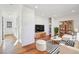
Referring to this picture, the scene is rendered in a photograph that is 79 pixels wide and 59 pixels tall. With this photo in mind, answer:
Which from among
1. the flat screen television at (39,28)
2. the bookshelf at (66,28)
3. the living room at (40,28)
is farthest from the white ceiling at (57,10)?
the flat screen television at (39,28)

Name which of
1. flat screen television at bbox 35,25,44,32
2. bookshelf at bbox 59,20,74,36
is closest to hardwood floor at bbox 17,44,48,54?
flat screen television at bbox 35,25,44,32

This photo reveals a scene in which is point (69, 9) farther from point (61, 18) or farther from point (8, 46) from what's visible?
point (8, 46)

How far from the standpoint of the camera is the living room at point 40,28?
175 centimetres

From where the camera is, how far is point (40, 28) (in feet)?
6.17

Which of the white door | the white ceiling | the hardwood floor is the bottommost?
the hardwood floor

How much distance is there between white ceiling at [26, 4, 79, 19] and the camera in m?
1.77

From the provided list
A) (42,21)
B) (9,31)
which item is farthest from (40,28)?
(9,31)

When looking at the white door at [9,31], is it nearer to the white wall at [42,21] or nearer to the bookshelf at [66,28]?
the white wall at [42,21]

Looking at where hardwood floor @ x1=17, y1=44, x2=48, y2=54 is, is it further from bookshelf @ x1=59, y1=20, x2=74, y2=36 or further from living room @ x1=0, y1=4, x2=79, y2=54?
bookshelf @ x1=59, y1=20, x2=74, y2=36

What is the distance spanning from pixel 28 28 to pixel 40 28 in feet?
0.85

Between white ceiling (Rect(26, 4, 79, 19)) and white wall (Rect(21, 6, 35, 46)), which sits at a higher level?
white ceiling (Rect(26, 4, 79, 19))

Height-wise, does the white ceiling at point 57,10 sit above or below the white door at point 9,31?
above
